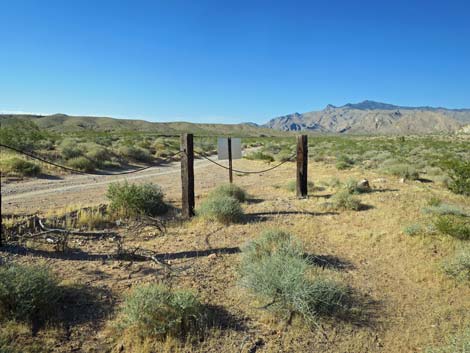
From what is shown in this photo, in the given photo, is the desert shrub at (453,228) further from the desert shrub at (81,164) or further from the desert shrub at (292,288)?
the desert shrub at (81,164)

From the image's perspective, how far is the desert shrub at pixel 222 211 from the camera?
7.14 metres

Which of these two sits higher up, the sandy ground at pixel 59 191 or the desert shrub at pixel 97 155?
the desert shrub at pixel 97 155

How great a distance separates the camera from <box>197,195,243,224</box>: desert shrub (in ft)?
23.4

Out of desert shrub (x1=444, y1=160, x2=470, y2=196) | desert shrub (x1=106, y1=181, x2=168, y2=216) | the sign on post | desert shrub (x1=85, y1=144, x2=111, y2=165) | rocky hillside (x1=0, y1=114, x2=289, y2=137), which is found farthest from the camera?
rocky hillside (x1=0, y1=114, x2=289, y2=137)

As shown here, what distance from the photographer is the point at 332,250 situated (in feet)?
18.8

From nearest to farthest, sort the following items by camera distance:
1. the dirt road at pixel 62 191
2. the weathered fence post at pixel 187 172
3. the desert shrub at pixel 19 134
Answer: the weathered fence post at pixel 187 172 → the dirt road at pixel 62 191 → the desert shrub at pixel 19 134

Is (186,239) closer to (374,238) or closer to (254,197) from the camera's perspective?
(374,238)

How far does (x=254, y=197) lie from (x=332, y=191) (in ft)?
8.49

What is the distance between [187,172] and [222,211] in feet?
4.01

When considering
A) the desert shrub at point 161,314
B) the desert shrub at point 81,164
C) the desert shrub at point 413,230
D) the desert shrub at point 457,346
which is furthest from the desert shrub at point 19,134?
the desert shrub at point 457,346

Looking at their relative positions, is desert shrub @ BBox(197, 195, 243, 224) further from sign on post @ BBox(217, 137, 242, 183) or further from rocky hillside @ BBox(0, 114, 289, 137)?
rocky hillside @ BBox(0, 114, 289, 137)

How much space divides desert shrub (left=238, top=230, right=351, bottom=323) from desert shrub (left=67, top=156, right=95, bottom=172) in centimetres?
1488

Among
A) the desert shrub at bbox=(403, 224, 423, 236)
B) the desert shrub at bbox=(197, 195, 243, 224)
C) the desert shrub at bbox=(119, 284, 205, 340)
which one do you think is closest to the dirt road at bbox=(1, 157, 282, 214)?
the desert shrub at bbox=(197, 195, 243, 224)

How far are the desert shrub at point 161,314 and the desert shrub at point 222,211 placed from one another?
3.53 meters
